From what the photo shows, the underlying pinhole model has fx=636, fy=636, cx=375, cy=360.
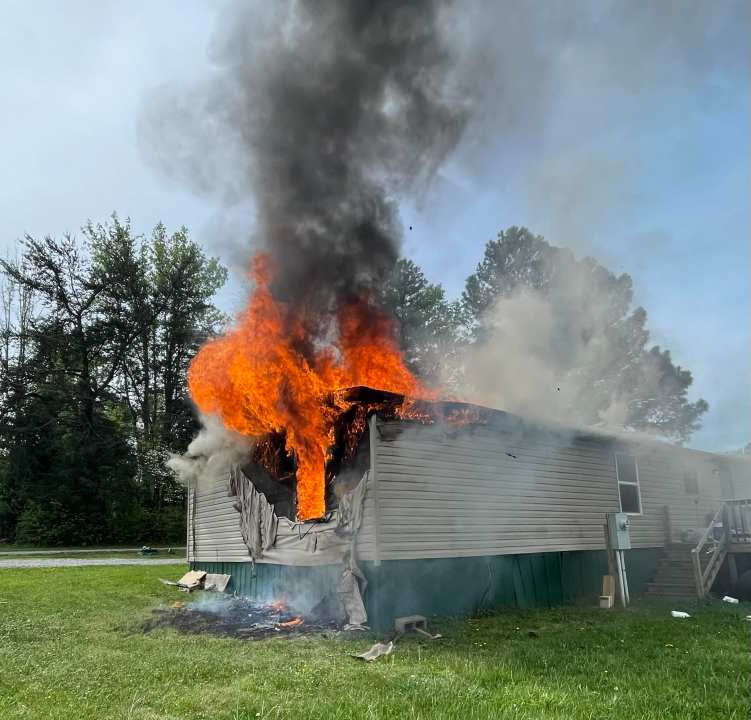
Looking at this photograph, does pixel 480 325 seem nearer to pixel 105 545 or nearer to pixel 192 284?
pixel 192 284

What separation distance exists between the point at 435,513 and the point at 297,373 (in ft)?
10.6

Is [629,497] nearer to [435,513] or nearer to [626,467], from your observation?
[626,467]

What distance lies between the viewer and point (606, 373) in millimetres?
30219

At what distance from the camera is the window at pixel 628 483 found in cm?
1455

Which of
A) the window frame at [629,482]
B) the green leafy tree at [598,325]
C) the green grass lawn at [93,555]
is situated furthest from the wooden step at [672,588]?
the green grass lawn at [93,555]

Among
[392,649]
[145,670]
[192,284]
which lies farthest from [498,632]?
[192,284]

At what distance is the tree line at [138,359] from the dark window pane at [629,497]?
10.7m

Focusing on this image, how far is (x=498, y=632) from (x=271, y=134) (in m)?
8.59

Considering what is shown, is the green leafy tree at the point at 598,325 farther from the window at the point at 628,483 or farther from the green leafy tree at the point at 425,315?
the window at the point at 628,483

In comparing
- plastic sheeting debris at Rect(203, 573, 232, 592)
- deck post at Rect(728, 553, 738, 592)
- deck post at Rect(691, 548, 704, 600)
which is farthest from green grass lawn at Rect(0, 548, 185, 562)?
deck post at Rect(728, 553, 738, 592)

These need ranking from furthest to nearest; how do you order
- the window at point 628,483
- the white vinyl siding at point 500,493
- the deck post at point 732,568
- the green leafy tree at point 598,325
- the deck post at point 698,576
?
1. the green leafy tree at point 598,325
2. the window at point 628,483
3. the deck post at point 732,568
4. the deck post at point 698,576
5. the white vinyl siding at point 500,493

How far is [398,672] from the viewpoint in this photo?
21.6ft

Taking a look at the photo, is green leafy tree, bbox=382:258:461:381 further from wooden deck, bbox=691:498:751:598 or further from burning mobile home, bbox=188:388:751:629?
wooden deck, bbox=691:498:751:598

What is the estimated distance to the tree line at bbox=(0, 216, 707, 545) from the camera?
99.3 ft
